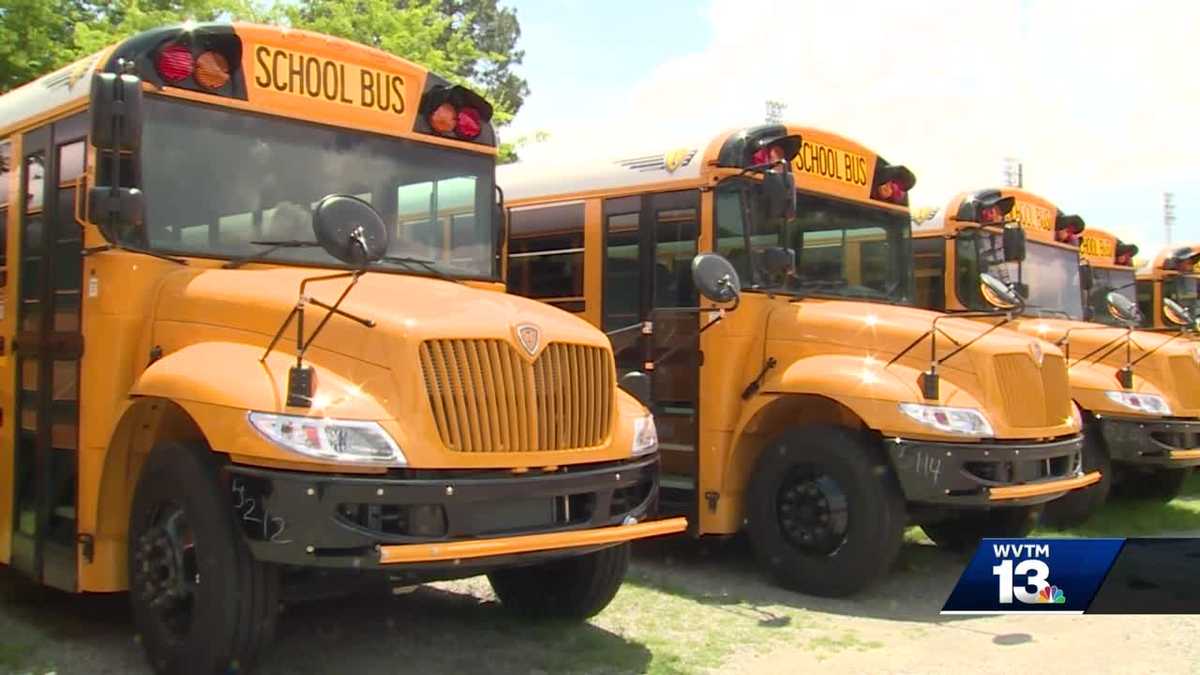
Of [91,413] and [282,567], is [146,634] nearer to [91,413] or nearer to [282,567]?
[282,567]

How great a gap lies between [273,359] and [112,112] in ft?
3.71

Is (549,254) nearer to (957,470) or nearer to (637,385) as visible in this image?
(637,385)

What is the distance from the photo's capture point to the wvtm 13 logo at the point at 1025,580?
5789 mm

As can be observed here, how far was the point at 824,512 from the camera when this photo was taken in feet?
21.3

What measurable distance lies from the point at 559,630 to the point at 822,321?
260cm

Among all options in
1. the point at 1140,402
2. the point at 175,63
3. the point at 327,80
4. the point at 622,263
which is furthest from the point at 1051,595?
the point at 175,63

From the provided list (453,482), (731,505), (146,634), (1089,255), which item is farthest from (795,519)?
(1089,255)

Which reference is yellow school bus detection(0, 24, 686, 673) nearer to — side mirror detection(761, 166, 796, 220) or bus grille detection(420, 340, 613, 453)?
bus grille detection(420, 340, 613, 453)

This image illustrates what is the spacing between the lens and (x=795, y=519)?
664 cm

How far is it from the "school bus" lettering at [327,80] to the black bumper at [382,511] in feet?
6.39

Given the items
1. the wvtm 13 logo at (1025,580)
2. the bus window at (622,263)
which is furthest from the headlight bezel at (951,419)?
the bus window at (622,263)

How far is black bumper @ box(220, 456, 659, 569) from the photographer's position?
3.82 meters

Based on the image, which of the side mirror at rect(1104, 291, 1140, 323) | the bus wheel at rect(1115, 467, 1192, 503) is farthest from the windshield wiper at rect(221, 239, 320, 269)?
the side mirror at rect(1104, 291, 1140, 323)

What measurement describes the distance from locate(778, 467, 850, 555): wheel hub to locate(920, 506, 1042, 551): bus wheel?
129 centimetres
